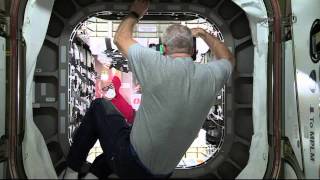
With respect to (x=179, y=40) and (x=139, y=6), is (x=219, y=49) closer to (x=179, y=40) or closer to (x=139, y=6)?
(x=179, y=40)

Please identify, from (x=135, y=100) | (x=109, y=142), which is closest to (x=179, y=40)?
(x=109, y=142)

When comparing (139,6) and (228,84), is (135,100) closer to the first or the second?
(228,84)

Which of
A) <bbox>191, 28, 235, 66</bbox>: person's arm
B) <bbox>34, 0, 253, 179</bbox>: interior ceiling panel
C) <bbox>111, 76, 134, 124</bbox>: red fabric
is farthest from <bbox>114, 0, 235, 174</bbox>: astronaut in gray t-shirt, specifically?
<bbox>111, 76, 134, 124</bbox>: red fabric

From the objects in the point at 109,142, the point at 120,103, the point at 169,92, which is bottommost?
the point at 109,142

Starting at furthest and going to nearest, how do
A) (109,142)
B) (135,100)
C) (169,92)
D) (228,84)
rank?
(135,100) < (228,84) < (109,142) < (169,92)

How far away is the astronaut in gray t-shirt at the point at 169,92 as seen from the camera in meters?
2.62

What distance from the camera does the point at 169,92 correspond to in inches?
103

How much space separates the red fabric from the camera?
4422 mm

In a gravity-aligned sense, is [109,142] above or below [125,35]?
below

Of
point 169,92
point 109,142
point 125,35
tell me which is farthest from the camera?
point 109,142

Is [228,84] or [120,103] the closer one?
[228,84]

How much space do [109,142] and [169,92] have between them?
0.68 m

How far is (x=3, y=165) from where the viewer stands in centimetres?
325

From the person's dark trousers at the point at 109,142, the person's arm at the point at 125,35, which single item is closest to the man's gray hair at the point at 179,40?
the person's arm at the point at 125,35
